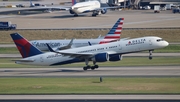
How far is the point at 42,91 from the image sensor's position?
146ft

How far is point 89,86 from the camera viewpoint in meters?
47.0

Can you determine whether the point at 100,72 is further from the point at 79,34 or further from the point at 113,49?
the point at 79,34

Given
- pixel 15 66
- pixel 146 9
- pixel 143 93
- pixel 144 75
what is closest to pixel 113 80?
pixel 144 75

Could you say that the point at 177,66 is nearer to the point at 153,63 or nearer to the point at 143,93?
the point at 153,63

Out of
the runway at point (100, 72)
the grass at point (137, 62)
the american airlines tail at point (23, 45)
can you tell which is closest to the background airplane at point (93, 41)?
the grass at point (137, 62)

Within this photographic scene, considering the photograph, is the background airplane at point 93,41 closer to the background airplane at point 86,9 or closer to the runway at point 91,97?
the runway at point 91,97

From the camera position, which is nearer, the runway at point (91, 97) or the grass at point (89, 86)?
the runway at point (91, 97)

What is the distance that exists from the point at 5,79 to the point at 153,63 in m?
20.6

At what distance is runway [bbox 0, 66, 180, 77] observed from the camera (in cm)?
5469

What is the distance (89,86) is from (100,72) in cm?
1092

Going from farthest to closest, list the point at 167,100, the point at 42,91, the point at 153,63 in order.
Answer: the point at 153,63 → the point at 42,91 → the point at 167,100

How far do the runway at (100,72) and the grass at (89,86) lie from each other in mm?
3542

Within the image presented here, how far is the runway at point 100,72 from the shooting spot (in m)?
54.7

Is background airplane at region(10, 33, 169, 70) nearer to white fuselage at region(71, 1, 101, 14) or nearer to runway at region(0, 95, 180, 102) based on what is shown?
runway at region(0, 95, 180, 102)
